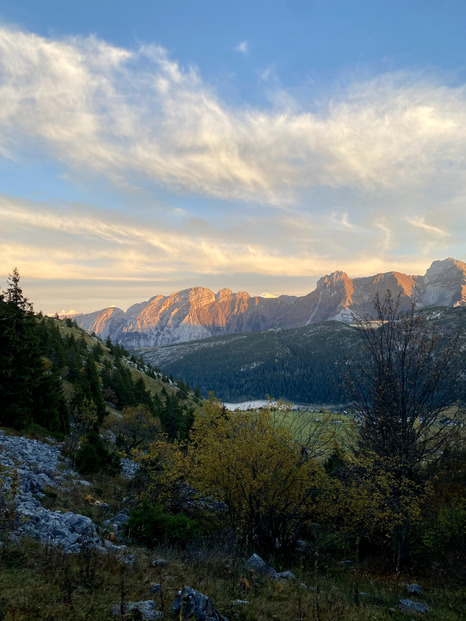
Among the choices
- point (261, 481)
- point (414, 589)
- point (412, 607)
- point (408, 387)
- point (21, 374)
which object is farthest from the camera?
point (21, 374)

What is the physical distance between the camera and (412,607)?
1128 cm

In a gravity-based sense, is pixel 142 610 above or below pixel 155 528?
above

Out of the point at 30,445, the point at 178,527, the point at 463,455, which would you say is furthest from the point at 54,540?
the point at 463,455

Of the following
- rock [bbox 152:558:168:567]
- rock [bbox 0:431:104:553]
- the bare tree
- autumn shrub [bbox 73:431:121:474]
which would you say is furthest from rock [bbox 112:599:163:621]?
autumn shrub [bbox 73:431:121:474]

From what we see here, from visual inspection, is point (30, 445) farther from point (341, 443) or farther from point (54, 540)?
point (341, 443)

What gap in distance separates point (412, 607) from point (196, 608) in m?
8.74

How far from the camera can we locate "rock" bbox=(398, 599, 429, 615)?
1105 centimetres

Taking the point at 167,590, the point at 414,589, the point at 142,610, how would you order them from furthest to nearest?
the point at 414,589 → the point at 167,590 → the point at 142,610

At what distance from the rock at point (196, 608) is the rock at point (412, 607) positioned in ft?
25.2

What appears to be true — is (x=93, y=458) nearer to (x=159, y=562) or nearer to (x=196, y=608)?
(x=159, y=562)

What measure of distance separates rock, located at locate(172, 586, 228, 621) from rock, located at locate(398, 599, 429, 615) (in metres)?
7.67

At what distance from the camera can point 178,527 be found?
14.7 m

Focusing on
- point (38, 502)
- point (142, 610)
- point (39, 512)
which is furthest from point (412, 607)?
point (38, 502)

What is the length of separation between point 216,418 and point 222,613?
42.0ft
